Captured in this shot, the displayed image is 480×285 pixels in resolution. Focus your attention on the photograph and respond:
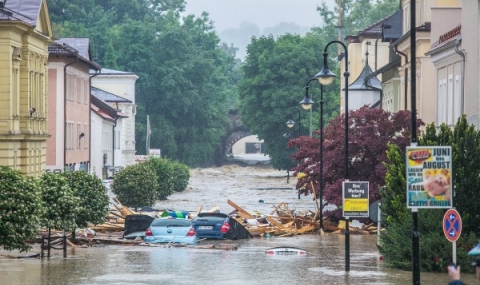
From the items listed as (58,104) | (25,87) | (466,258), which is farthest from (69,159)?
(466,258)

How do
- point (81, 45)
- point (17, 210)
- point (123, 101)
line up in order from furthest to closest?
1. point (123, 101)
2. point (81, 45)
3. point (17, 210)

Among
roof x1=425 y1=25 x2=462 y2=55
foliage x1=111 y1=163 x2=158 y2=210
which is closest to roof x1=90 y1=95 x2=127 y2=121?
foliage x1=111 y1=163 x2=158 y2=210

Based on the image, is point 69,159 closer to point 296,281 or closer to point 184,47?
point 296,281

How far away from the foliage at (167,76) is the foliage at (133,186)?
67.8m

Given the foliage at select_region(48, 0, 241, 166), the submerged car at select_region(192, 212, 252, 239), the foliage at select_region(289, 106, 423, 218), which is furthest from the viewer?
the foliage at select_region(48, 0, 241, 166)

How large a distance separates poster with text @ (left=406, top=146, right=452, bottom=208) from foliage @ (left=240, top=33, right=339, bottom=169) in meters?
103

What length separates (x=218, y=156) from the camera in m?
163

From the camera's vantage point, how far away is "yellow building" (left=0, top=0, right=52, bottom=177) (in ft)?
161

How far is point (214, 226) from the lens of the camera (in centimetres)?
4706

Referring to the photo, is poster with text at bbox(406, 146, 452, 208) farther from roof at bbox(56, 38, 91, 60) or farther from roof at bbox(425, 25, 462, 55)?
roof at bbox(56, 38, 91, 60)

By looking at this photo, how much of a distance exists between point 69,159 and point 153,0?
98.1 meters

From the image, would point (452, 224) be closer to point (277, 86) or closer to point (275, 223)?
point (275, 223)

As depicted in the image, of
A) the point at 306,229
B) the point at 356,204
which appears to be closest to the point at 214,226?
the point at 306,229

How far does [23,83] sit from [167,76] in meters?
84.4
